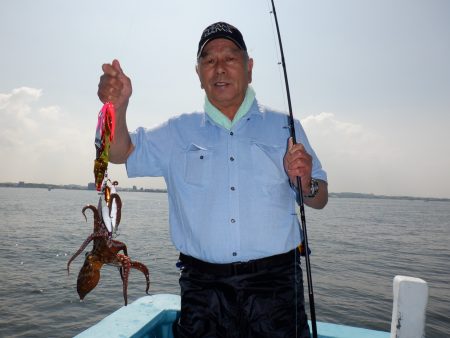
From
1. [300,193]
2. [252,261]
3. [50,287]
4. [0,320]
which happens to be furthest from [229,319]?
[50,287]

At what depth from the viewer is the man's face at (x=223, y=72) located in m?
3.09

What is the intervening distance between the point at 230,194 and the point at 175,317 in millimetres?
2561

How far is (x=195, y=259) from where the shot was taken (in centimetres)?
301

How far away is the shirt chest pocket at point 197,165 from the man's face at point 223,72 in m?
0.50

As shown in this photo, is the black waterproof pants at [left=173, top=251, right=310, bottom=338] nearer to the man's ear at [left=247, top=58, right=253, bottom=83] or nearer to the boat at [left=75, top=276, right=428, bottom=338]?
the boat at [left=75, top=276, right=428, bottom=338]

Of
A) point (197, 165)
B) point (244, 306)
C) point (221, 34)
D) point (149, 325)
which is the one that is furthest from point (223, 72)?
point (149, 325)

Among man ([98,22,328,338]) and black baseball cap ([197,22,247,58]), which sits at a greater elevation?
black baseball cap ([197,22,247,58])

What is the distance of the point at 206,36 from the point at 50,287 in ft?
45.7

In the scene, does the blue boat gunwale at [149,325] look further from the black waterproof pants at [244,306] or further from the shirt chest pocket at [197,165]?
the shirt chest pocket at [197,165]

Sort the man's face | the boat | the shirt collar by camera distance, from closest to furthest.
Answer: the boat
the man's face
the shirt collar

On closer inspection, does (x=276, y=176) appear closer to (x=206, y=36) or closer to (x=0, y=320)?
(x=206, y=36)

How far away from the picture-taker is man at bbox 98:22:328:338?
2861 millimetres

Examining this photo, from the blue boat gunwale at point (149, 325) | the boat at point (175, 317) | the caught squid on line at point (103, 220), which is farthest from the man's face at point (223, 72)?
the blue boat gunwale at point (149, 325)

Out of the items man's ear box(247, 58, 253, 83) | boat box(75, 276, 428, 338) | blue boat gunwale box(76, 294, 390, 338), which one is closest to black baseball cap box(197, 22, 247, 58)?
man's ear box(247, 58, 253, 83)
